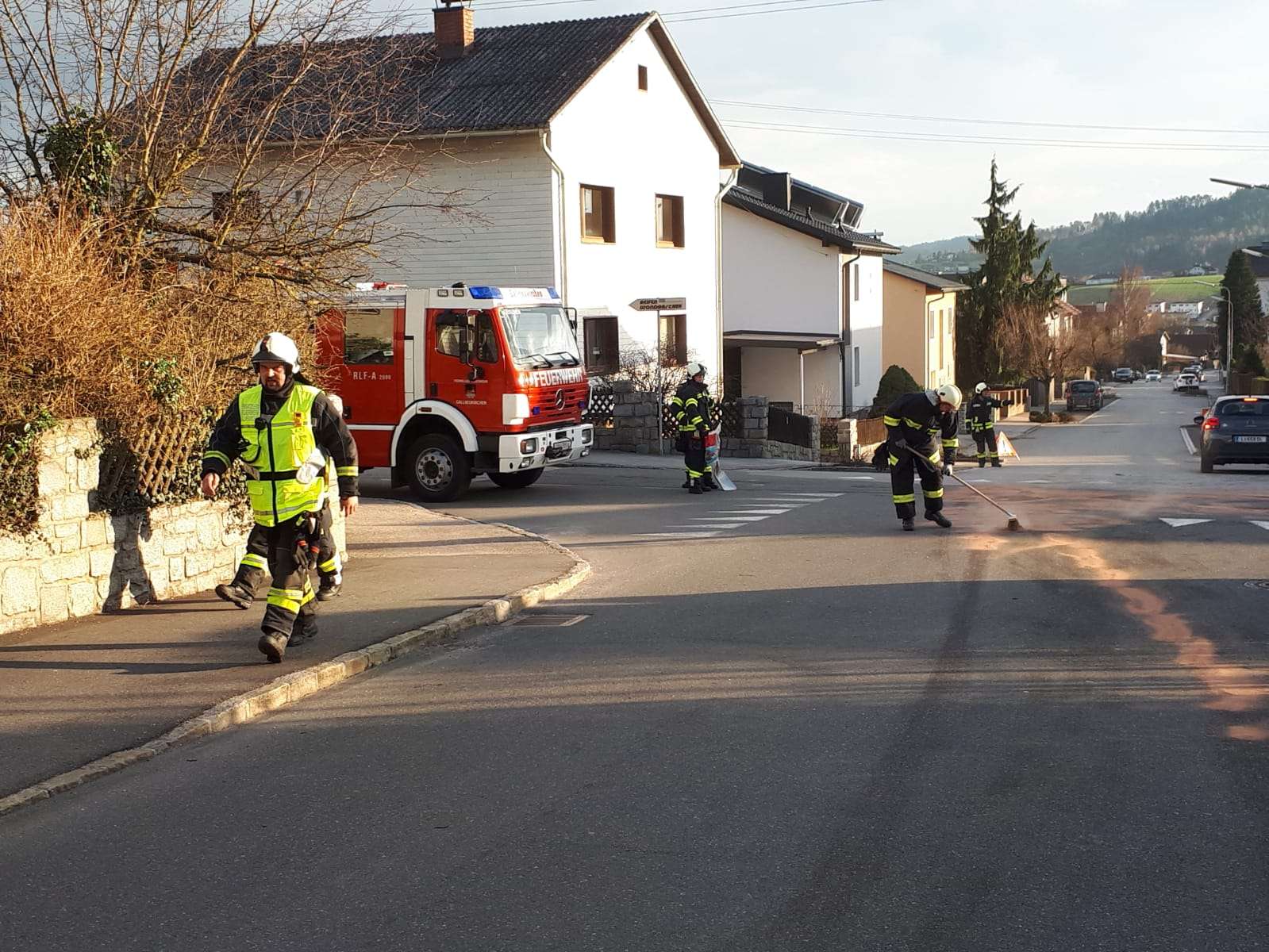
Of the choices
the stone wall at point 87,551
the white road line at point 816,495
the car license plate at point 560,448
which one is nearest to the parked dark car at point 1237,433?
the white road line at point 816,495

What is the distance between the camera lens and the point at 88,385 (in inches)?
358

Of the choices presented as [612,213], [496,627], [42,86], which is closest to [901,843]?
[496,627]

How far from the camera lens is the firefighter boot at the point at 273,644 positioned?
782cm

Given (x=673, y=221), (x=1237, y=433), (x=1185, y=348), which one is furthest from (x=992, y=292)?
(x=1185, y=348)

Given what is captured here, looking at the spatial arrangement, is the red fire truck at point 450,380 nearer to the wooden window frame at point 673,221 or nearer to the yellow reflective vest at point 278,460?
the yellow reflective vest at point 278,460

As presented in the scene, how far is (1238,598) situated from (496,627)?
5590 millimetres

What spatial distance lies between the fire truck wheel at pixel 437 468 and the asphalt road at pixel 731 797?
7604 mm

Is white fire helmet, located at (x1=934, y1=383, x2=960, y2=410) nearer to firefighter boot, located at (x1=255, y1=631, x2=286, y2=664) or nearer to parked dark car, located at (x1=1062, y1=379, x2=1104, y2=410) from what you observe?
firefighter boot, located at (x1=255, y1=631, x2=286, y2=664)

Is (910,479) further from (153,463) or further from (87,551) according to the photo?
(87,551)

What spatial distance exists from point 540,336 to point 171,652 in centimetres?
1037

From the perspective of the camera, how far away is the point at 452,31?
30203mm

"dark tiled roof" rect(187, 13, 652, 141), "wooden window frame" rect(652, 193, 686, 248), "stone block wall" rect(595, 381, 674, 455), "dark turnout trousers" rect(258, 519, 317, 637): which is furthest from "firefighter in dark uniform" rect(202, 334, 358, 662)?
"wooden window frame" rect(652, 193, 686, 248)

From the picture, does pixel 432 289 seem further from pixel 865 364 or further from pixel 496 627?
pixel 865 364

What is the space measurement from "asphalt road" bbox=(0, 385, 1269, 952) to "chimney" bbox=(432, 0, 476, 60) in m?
22.4
